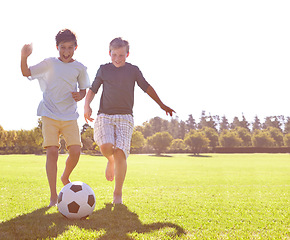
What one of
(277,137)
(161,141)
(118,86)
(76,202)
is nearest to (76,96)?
(118,86)

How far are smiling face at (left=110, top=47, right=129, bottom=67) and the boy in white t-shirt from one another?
70cm

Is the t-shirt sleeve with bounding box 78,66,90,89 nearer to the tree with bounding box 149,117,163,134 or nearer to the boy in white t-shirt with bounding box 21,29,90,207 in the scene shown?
the boy in white t-shirt with bounding box 21,29,90,207

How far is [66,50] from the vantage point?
14.5ft

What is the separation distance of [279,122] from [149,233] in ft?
432

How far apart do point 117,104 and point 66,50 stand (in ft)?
4.13

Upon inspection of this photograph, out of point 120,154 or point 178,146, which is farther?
point 178,146

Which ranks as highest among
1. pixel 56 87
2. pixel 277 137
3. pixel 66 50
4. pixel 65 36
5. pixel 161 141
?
pixel 65 36

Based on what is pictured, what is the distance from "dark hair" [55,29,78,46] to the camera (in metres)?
4.35

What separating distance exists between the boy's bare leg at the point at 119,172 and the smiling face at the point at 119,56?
5.34 feet

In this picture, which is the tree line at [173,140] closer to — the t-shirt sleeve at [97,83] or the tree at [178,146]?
the tree at [178,146]

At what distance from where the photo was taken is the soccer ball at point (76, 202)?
3.14 m

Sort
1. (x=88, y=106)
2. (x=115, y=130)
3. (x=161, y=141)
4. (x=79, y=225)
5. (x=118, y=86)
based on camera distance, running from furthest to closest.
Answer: (x=161, y=141)
(x=88, y=106)
(x=118, y=86)
(x=115, y=130)
(x=79, y=225)

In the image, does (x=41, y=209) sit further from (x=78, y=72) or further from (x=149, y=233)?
(x=78, y=72)

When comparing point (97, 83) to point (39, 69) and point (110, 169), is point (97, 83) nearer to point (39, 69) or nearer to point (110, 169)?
point (39, 69)
